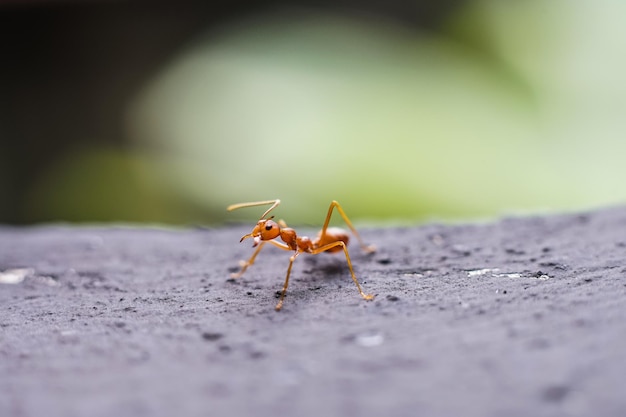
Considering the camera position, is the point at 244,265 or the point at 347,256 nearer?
the point at 347,256

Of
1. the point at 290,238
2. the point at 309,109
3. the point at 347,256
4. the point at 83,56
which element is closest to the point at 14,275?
the point at 290,238

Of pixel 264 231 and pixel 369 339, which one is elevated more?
pixel 264 231

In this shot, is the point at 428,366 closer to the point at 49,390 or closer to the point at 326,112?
the point at 49,390

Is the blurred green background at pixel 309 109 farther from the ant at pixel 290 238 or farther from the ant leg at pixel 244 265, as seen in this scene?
the ant leg at pixel 244 265

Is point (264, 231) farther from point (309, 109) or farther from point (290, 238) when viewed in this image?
point (309, 109)

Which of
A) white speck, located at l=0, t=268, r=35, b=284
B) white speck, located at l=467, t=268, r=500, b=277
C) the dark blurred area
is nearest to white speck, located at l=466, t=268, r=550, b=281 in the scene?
white speck, located at l=467, t=268, r=500, b=277

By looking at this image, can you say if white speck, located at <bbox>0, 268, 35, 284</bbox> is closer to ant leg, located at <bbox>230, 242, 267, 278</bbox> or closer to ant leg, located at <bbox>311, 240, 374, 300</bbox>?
ant leg, located at <bbox>230, 242, 267, 278</bbox>

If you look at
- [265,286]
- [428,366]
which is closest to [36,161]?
[265,286]
